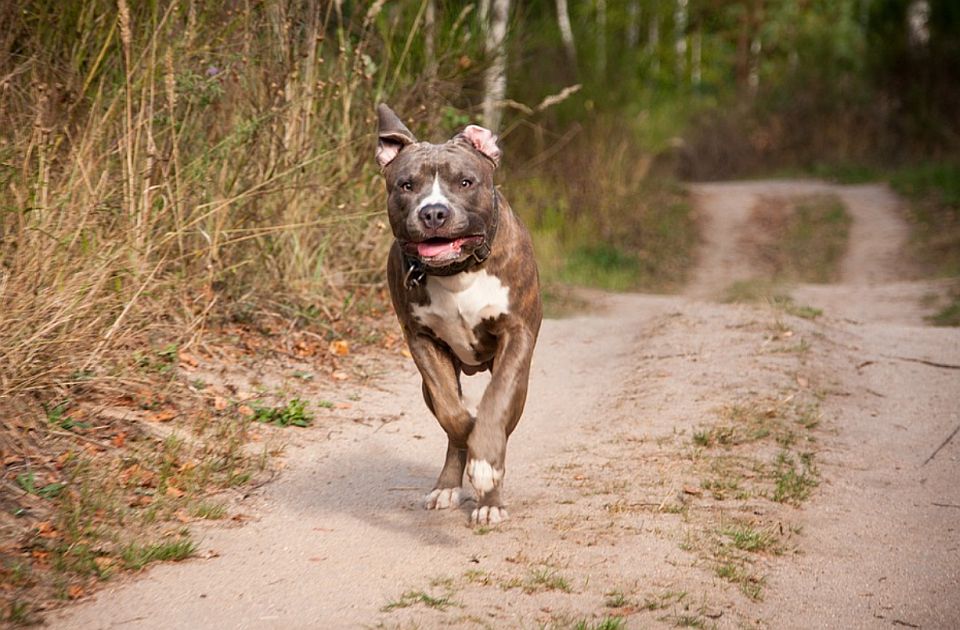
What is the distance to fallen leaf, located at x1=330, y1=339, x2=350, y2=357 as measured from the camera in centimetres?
Result: 856

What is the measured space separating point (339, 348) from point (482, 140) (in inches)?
141

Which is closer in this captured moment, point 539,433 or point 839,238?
point 539,433

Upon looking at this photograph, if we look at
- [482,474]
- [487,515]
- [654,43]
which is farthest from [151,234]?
[654,43]

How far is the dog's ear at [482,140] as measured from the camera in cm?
527

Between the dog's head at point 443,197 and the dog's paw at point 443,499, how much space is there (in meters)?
1.28

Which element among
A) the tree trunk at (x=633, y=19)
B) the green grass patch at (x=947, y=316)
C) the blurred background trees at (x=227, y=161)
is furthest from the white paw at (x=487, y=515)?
the tree trunk at (x=633, y=19)

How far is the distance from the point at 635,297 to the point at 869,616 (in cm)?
840

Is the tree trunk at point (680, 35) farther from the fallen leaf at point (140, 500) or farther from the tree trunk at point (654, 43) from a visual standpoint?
the fallen leaf at point (140, 500)

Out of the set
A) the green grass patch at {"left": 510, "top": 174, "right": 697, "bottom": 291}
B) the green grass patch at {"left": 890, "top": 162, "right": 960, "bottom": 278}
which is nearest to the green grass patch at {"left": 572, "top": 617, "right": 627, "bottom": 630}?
the green grass patch at {"left": 510, "top": 174, "right": 697, "bottom": 291}

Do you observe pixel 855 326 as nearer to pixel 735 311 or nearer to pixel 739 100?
pixel 735 311

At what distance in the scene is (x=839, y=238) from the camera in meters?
18.2

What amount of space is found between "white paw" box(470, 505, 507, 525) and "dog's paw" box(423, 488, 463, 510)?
327 mm

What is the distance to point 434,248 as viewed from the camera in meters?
4.91

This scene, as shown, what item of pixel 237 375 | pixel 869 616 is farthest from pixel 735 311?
pixel 869 616
